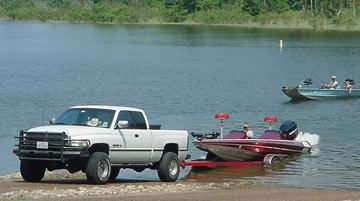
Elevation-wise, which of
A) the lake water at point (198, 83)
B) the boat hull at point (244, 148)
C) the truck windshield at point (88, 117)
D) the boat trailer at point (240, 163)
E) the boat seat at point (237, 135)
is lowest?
the lake water at point (198, 83)

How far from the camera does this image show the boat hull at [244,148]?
29.2 meters

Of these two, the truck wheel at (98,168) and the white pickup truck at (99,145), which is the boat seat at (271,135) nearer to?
the white pickup truck at (99,145)

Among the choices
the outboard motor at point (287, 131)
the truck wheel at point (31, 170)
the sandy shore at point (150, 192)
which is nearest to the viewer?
the sandy shore at point (150, 192)

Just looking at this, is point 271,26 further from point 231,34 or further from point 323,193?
point 323,193

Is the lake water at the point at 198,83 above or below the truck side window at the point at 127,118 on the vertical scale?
below

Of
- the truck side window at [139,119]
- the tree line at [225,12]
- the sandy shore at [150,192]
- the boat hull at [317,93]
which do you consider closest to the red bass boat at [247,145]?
the sandy shore at [150,192]

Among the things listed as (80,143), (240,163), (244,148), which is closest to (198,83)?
(240,163)

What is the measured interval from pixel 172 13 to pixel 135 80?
11772 cm

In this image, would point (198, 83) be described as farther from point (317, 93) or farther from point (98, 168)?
point (98, 168)

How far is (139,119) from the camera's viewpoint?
2355cm

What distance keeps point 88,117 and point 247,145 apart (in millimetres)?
8249

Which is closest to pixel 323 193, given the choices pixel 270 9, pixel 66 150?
pixel 66 150

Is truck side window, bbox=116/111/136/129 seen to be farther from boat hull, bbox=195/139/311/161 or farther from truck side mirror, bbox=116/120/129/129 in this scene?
boat hull, bbox=195/139/311/161

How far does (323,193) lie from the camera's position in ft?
72.6
